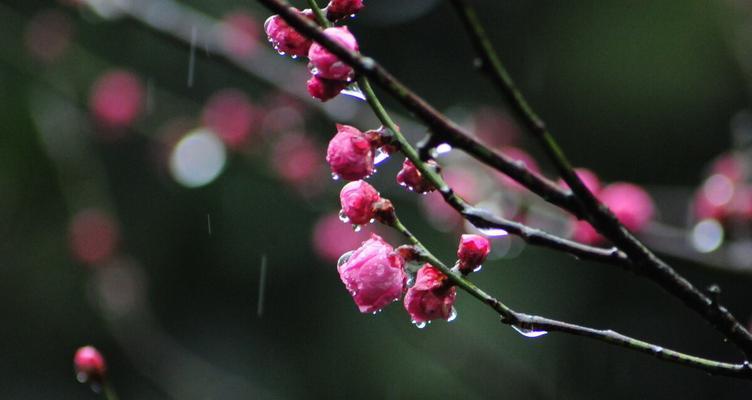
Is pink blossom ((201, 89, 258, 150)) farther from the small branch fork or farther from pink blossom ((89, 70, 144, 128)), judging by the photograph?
the small branch fork

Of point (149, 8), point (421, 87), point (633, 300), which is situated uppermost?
point (421, 87)

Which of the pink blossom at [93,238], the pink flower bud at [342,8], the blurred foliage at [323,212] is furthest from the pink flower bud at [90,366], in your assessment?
the blurred foliage at [323,212]

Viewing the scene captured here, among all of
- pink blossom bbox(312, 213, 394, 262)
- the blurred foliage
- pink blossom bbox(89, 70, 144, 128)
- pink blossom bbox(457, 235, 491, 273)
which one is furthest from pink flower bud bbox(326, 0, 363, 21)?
the blurred foliage

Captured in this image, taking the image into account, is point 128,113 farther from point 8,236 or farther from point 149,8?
point 8,236

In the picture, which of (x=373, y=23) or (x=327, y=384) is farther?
(x=373, y=23)

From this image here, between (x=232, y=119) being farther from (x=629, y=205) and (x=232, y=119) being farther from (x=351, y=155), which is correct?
(x=351, y=155)

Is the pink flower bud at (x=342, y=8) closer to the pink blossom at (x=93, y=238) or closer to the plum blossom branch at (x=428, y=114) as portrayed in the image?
the plum blossom branch at (x=428, y=114)

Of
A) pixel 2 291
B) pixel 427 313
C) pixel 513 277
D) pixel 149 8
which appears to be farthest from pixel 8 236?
pixel 427 313
